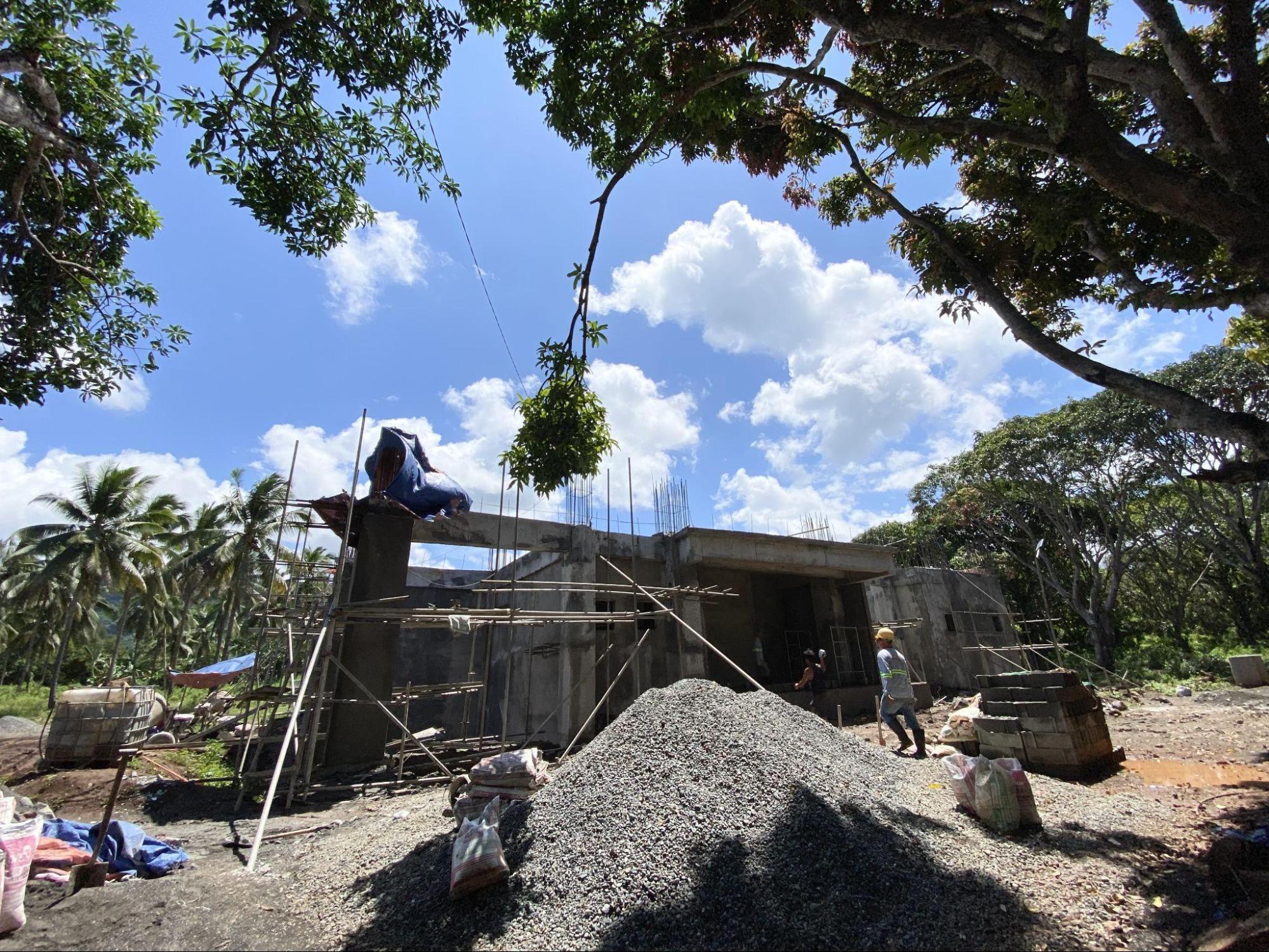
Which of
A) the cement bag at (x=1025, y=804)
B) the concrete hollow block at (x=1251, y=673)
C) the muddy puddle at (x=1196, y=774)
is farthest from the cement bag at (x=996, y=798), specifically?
the concrete hollow block at (x=1251, y=673)

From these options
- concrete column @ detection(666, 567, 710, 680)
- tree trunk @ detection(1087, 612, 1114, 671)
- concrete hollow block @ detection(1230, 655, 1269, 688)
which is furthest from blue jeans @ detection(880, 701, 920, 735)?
tree trunk @ detection(1087, 612, 1114, 671)

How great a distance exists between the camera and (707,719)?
629cm

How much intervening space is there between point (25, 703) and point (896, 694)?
121 ft

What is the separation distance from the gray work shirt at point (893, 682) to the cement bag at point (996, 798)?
10.5 feet

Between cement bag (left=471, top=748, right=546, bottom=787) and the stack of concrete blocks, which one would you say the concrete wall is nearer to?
the stack of concrete blocks

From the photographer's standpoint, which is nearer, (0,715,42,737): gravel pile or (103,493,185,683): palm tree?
(0,715,42,737): gravel pile

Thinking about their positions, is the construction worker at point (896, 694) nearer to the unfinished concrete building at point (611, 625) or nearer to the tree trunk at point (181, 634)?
the unfinished concrete building at point (611, 625)

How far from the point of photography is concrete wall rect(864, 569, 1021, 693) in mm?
18688

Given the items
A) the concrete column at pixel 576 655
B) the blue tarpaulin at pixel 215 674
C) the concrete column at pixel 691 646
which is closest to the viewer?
the concrete column at pixel 576 655

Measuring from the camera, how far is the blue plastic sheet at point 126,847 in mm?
5254

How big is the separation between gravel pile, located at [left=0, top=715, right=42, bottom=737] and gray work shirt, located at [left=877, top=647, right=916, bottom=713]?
21220 millimetres

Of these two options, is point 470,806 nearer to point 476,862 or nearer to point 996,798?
point 476,862

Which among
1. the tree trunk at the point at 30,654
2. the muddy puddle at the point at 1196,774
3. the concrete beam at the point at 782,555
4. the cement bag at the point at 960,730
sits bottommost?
the muddy puddle at the point at 1196,774

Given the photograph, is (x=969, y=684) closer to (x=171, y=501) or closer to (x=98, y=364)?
(x=98, y=364)
